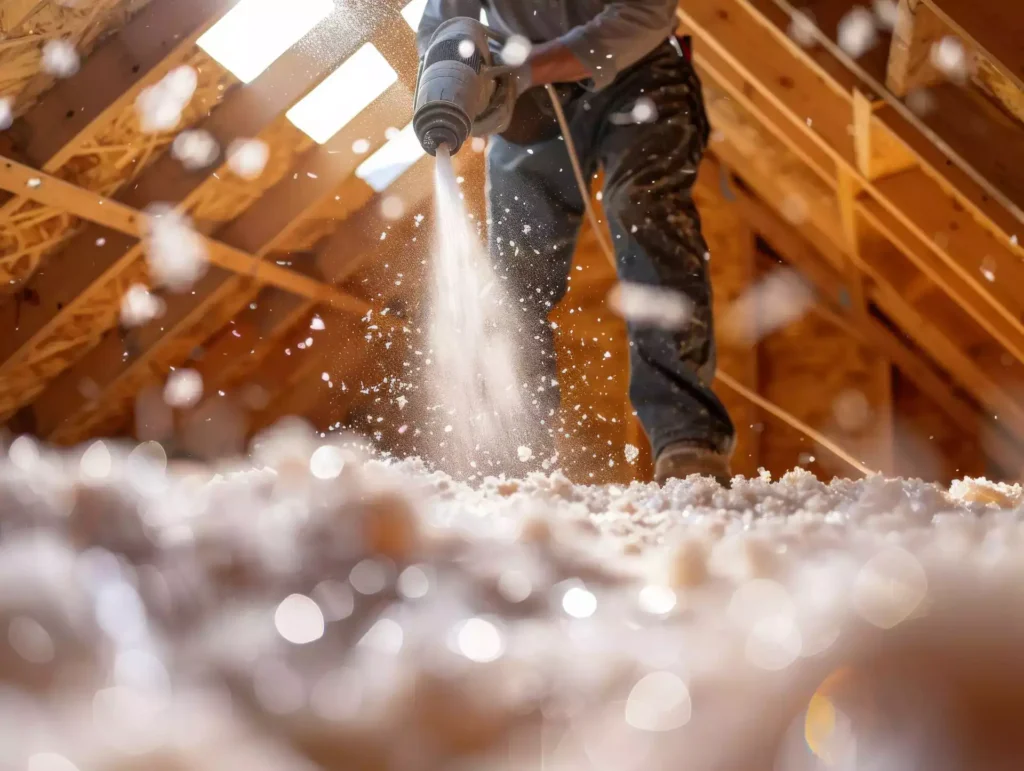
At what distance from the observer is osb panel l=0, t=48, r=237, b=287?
2.53 metres

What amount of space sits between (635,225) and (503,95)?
322 millimetres

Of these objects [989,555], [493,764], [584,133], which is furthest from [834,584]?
[584,133]

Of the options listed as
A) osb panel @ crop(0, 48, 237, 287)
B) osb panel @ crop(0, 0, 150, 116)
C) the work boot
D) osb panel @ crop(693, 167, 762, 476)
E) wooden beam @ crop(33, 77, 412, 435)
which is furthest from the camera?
osb panel @ crop(693, 167, 762, 476)

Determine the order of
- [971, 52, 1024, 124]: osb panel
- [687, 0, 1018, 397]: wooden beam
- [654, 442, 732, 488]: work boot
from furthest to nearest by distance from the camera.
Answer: [687, 0, 1018, 397]: wooden beam
[971, 52, 1024, 124]: osb panel
[654, 442, 732, 488]: work boot

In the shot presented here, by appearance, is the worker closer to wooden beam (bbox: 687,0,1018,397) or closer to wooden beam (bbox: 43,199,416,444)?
wooden beam (bbox: 687,0,1018,397)

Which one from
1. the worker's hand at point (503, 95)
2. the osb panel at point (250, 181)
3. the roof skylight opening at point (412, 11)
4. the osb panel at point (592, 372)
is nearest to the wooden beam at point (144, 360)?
the osb panel at point (250, 181)

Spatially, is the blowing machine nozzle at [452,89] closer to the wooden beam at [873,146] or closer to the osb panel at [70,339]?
the wooden beam at [873,146]

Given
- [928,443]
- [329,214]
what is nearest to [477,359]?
[329,214]

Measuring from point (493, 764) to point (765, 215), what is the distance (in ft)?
12.1

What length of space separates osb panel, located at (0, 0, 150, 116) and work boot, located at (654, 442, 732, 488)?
1798 mm

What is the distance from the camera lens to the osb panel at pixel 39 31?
2010 mm

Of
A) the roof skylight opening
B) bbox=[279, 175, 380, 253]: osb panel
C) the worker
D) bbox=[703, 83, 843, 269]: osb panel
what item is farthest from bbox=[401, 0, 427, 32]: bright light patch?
the worker

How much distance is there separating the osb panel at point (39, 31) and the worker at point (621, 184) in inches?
42.5

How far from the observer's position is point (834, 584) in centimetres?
45
